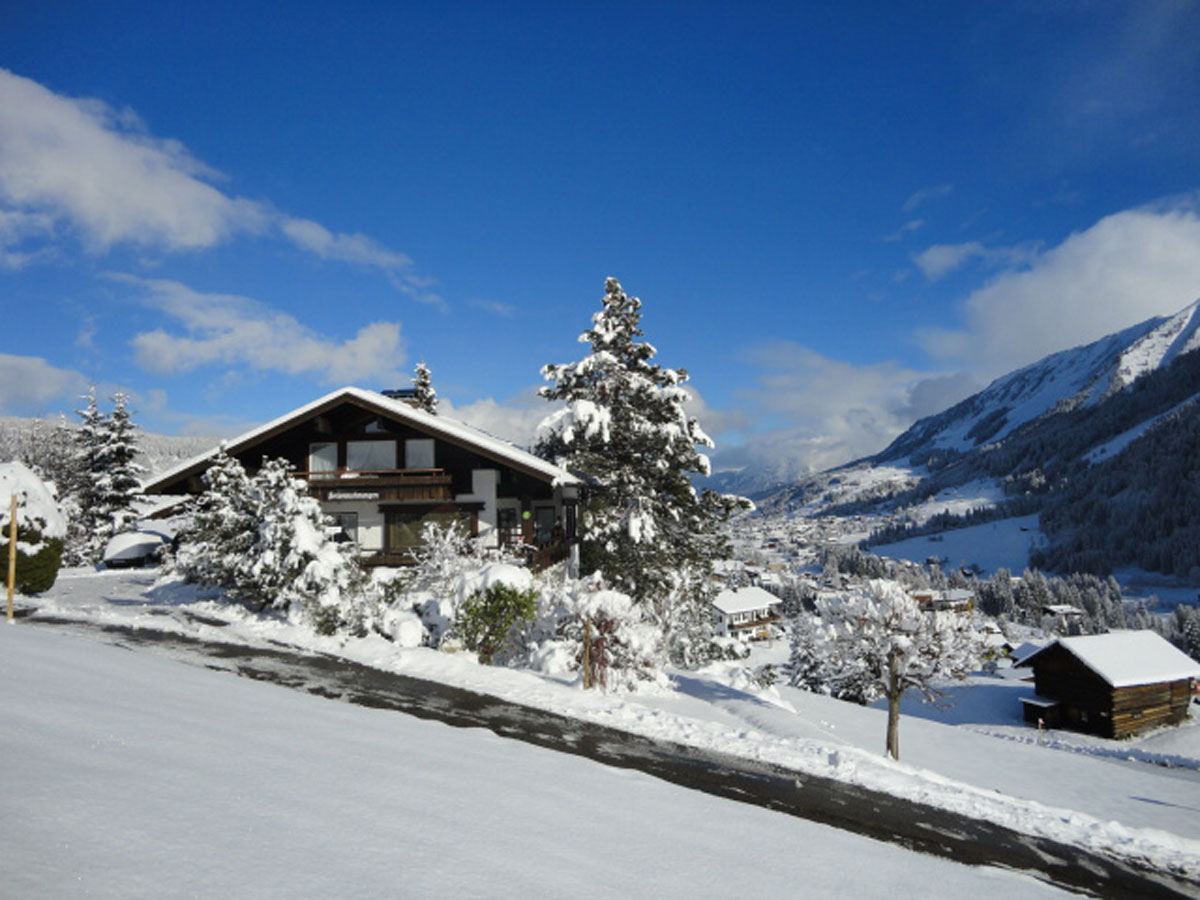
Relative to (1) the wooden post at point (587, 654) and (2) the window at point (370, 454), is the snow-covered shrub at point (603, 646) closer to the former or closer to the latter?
(1) the wooden post at point (587, 654)

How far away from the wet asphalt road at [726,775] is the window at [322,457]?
12707mm

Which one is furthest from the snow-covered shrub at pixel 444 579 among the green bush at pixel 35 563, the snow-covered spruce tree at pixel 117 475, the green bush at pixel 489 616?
the snow-covered spruce tree at pixel 117 475

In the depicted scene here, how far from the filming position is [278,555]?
18078 millimetres

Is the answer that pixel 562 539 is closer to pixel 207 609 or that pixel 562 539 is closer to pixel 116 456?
pixel 207 609

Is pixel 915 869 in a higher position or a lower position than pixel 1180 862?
higher

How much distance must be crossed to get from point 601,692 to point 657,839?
9092 millimetres

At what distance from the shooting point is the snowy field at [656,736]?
5.73 m

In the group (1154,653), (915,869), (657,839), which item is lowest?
(1154,653)

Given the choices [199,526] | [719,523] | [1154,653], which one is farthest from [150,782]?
[1154,653]

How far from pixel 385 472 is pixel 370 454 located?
227 cm

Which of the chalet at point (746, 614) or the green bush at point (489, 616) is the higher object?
the green bush at point (489, 616)

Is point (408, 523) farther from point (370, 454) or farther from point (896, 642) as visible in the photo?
point (896, 642)

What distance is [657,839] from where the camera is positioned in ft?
19.8

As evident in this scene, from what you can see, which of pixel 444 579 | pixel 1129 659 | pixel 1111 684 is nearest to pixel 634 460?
pixel 444 579
